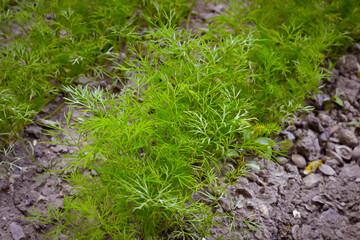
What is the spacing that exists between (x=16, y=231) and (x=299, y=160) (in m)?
1.65

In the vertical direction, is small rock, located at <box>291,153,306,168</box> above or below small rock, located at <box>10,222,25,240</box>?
above

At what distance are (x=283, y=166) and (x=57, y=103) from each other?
147cm

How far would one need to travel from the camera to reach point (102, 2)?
8.15 ft

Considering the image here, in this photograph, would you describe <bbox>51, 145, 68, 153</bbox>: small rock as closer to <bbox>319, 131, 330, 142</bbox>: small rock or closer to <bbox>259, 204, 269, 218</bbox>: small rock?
<bbox>259, 204, 269, 218</bbox>: small rock

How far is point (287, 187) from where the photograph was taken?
219 centimetres

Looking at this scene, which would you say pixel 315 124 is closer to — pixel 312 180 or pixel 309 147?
pixel 309 147

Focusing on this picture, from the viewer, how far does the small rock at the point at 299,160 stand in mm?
2330

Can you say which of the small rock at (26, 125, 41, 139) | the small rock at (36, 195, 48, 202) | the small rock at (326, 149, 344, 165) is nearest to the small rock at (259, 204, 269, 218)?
the small rock at (326, 149, 344, 165)

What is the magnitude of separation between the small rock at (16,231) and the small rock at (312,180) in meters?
1.60

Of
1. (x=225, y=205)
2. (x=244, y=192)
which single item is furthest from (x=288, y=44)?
(x=225, y=205)

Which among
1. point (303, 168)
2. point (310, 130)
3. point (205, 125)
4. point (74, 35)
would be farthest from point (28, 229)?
point (310, 130)

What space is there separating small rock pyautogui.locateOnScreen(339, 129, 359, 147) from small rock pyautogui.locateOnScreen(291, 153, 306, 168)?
1.19ft

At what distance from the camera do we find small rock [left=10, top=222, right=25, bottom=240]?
70.2 inches

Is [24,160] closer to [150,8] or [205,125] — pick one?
[205,125]
